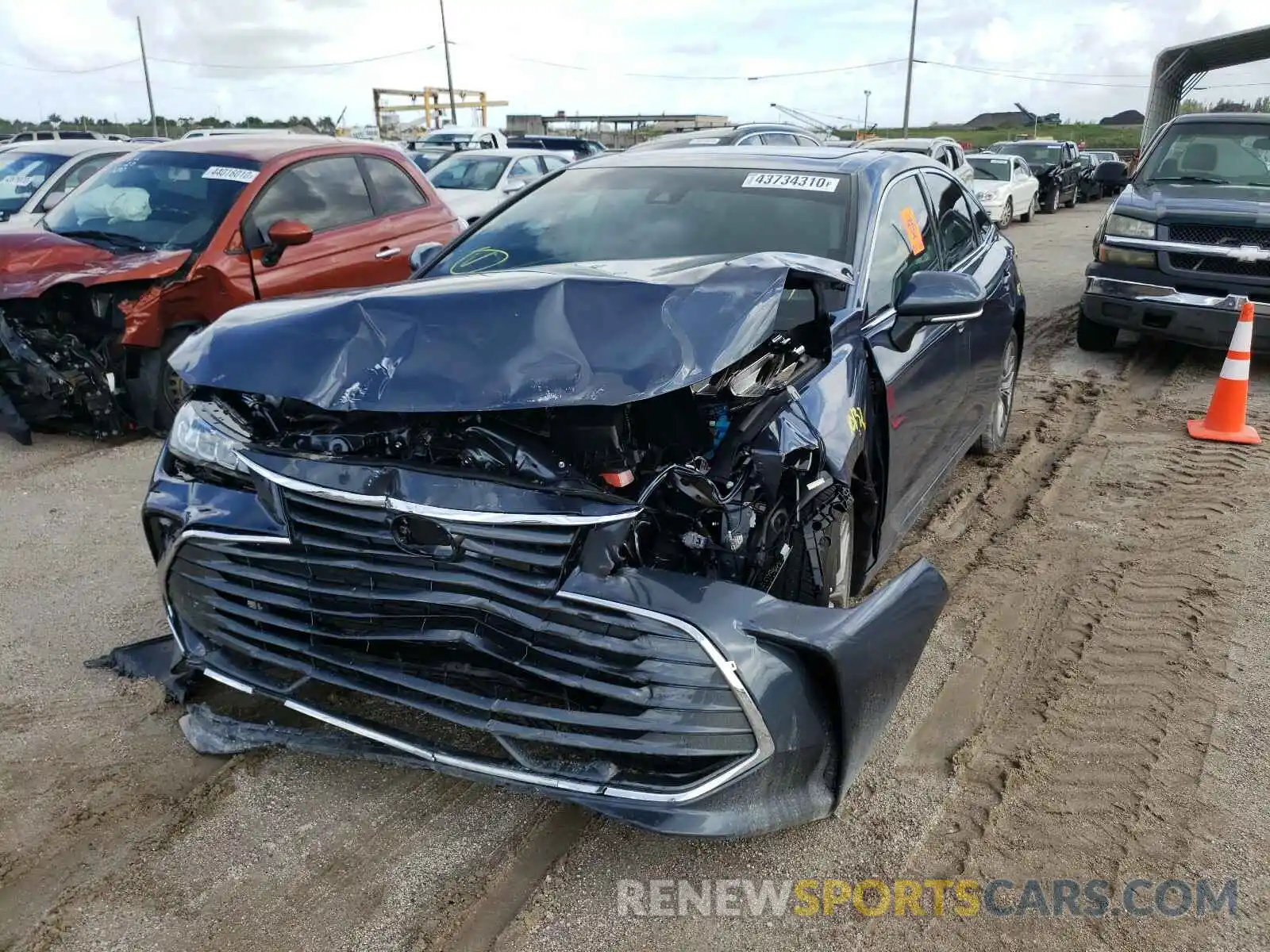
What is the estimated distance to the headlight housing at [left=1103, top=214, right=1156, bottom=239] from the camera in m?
7.58

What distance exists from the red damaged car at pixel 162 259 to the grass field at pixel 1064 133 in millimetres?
43217

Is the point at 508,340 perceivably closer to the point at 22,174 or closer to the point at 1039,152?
the point at 22,174

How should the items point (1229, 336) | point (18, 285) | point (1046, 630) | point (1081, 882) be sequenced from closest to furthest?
point (1081, 882), point (1046, 630), point (18, 285), point (1229, 336)

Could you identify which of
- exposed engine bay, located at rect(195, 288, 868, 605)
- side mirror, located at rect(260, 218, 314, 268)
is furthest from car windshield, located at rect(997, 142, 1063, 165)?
exposed engine bay, located at rect(195, 288, 868, 605)

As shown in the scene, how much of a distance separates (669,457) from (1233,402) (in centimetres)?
511

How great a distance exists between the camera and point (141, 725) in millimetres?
3062

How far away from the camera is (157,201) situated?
255 inches

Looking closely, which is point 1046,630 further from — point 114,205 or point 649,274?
point 114,205

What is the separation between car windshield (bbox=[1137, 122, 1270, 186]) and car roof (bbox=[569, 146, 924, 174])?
519 cm

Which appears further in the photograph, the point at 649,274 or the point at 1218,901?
the point at 649,274

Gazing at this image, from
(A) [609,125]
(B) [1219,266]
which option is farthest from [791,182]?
(A) [609,125]

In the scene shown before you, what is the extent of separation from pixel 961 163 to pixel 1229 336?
10.6 metres

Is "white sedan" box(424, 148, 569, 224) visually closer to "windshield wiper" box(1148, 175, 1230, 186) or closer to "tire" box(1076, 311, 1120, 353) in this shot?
"tire" box(1076, 311, 1120, 353)

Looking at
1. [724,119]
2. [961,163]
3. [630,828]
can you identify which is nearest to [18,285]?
[630,828]
